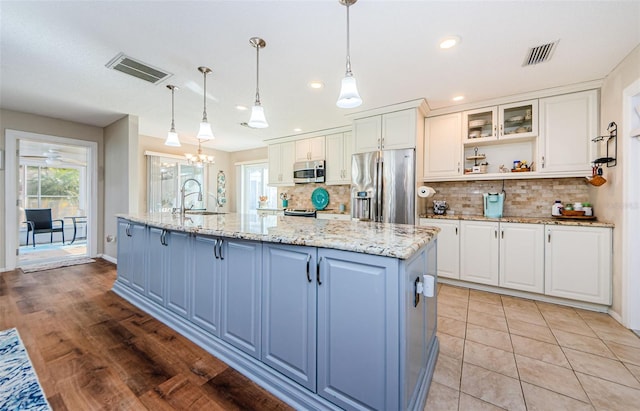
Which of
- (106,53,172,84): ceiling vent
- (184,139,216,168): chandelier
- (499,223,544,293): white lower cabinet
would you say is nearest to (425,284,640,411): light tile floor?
(499,223,544,293): white lower cabinet

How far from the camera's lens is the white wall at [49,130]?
3.79 meters

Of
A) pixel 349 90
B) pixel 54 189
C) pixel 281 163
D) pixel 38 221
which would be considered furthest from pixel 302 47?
pixel 54 189

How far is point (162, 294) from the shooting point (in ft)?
7.63

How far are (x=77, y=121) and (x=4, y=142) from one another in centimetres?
93

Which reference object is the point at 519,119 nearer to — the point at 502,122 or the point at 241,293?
the point at 502,122

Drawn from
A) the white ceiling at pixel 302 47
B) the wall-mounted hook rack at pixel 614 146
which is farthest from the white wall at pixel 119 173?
the wall-mounted hook rack at pixel 614 146

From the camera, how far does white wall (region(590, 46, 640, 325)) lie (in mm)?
2221

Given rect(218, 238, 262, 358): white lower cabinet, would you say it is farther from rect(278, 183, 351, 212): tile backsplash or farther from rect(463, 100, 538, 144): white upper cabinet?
rect(278, 183, 351, 212): tile backsplash

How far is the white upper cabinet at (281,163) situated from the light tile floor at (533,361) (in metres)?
3.65

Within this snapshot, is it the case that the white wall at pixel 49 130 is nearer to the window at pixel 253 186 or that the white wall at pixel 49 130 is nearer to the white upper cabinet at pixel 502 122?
the window at pixel 253 186

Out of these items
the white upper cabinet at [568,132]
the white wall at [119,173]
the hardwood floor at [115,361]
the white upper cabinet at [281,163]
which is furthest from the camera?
the white upper cabinet at [281,163]

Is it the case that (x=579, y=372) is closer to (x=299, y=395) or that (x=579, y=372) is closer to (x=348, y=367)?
(x=348, y=367)

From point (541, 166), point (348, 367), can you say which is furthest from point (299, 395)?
point (541, 166)

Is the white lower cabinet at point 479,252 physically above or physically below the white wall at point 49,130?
below
